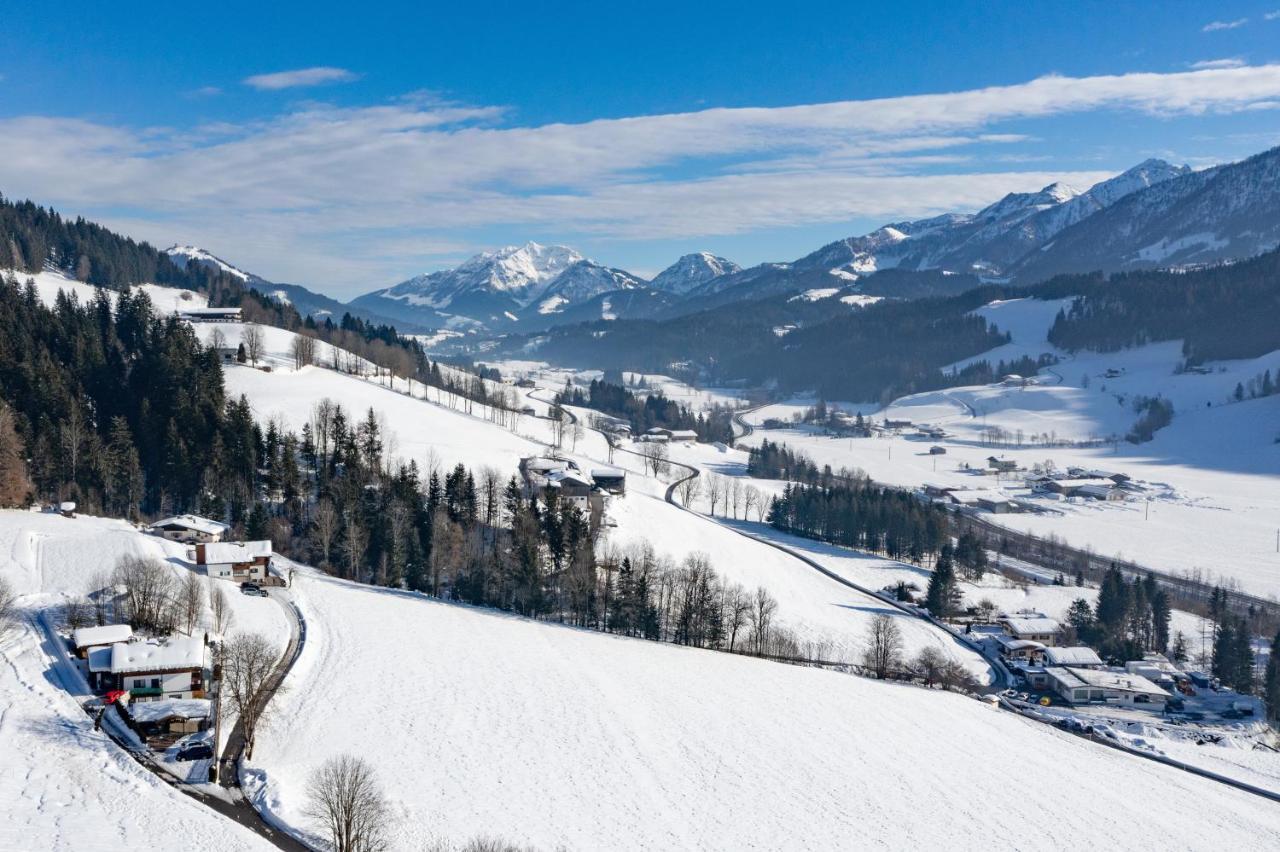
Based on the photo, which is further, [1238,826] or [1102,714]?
[1102,714]

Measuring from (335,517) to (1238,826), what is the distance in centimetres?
4598

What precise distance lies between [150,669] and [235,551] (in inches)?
577

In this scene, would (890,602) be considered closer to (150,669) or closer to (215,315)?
(150,669)

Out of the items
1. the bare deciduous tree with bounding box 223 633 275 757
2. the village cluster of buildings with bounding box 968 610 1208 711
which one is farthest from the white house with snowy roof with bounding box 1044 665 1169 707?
the bare deciduous tree with bounding box 223 633 275 757

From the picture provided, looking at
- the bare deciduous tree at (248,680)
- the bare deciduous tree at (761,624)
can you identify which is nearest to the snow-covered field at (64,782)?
the bare deciduous tree at (248,680)

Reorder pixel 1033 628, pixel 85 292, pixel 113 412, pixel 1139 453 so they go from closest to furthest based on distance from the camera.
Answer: pixel 1033 628 < pixel 113 412 < pixel 85 292 < pixel 1139 453

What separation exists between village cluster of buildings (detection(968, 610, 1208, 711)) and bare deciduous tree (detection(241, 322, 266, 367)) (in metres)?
73.5

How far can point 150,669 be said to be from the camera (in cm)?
2747

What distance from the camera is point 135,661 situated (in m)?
27.4

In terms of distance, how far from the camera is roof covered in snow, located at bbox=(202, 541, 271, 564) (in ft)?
134

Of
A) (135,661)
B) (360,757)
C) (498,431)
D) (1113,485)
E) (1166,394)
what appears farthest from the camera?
(1166,394)

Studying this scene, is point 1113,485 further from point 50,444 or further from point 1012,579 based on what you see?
point 50,444

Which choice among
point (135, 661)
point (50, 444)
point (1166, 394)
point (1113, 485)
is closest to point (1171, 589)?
point (1113, 485)

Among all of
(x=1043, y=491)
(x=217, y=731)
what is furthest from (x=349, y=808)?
(x=1043, y=491)
